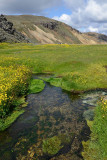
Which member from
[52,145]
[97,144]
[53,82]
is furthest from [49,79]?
[97,144]

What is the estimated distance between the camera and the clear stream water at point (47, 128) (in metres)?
9.50

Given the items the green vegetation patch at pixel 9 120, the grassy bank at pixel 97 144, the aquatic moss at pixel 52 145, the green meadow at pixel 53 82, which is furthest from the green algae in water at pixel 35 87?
the grassy bank at pixel 97 144

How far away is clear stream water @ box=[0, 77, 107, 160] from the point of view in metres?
9.50

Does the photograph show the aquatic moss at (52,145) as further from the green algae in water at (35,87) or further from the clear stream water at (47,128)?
the green algae in water at (35,87)

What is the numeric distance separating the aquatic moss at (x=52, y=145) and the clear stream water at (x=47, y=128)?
0.84 ft

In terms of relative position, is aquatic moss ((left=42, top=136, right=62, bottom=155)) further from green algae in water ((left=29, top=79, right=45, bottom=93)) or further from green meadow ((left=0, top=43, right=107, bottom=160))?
green algae in water ((left=29, top=79, right=45, bottom=93))

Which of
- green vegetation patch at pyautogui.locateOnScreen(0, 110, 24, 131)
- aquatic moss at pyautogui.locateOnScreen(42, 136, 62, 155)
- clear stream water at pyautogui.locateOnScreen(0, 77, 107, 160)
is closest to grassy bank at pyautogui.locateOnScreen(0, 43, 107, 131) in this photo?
green vegetation patch at pyautogui.locateOnScreen(0, 110, 24, 131)

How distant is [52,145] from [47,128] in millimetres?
1994

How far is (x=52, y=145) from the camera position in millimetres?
10117

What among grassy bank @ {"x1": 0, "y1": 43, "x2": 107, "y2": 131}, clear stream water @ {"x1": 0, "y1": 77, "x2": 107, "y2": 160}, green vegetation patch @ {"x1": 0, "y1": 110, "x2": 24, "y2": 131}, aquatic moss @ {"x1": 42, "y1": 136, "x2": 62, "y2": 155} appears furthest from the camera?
grassy bank @ {"x1": 0, "y1": 43, "x2": 107, "y2": 131}

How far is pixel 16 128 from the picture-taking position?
1213cm

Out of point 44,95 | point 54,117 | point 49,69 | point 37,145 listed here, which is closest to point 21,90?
point 44,95

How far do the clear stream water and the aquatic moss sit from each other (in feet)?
0.84

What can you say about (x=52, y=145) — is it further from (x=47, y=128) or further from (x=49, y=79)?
(x=49, y=79)
